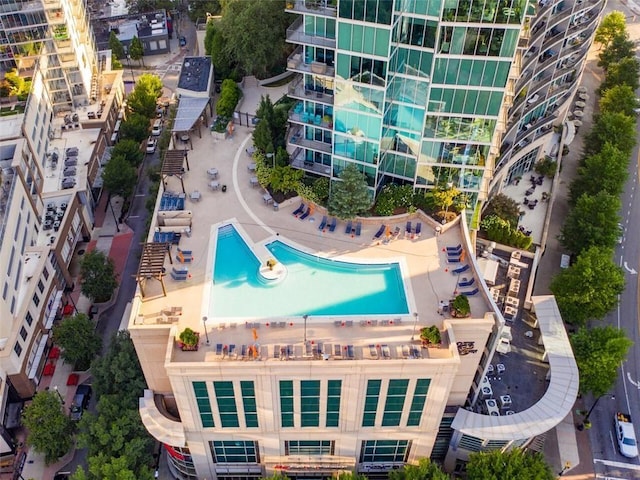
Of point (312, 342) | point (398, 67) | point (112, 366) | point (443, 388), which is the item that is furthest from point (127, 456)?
point (398, 67)

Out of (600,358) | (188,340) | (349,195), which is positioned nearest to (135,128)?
(349,195)

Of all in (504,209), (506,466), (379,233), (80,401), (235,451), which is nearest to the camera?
(506,466)

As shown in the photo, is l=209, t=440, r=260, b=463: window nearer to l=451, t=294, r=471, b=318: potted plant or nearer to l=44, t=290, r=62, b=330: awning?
l=451, t=294, r=471, b=318: potted plant

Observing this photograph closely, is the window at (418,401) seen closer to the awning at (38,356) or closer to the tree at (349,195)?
the tree at (349,195)

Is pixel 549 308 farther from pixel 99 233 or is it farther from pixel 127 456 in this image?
pixel 99 233

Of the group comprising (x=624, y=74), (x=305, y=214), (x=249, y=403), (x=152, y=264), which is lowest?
(x=249, y=403)

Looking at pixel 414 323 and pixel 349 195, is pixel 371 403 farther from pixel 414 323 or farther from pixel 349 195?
pixel 349 195

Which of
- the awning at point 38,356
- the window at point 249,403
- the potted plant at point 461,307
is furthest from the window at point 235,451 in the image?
the awning at point 38,356
